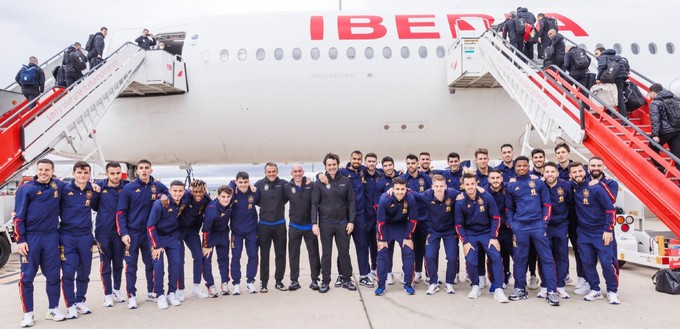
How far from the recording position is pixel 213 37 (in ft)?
35.5

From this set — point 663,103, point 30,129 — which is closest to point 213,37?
point 30,129

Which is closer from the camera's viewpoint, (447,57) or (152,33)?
(447,57)

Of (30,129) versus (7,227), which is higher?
(30,129)

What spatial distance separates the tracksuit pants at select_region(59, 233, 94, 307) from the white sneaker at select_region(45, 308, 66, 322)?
0.13 metres

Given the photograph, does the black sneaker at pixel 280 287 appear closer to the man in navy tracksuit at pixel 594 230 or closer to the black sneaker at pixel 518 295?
the black sneaker at pixel 518 295

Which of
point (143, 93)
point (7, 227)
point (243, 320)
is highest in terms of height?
point (143, 93)

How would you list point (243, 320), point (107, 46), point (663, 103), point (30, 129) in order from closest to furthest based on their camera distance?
point (243, 320) → point (663, 103) → point (30, 129) → point (107, 46)

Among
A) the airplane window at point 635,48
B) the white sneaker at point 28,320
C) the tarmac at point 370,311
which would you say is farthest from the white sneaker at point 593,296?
the airplane window at point 635,48

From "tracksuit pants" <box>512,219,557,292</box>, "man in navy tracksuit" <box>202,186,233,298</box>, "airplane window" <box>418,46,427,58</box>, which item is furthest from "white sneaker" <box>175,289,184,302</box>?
"airplane window" <box>418,46,427,58</box>

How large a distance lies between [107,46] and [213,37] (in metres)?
2.76

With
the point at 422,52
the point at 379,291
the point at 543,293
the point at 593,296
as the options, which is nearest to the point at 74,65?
the point at 422,52

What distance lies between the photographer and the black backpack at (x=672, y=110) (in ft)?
21.4

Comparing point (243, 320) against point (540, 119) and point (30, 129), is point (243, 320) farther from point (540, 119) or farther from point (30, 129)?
point (540, 119)

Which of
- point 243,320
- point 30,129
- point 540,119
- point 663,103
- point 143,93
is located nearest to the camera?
point 243,320
